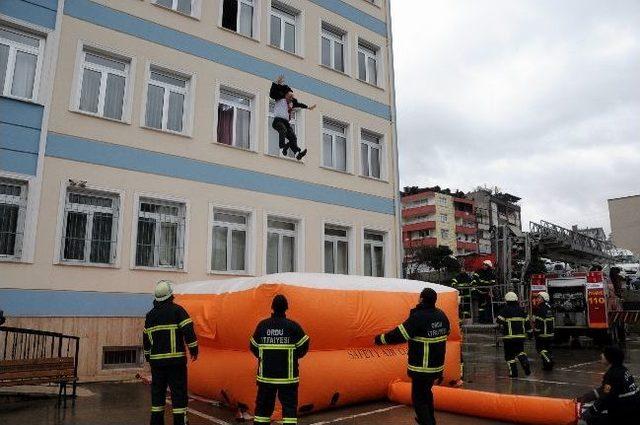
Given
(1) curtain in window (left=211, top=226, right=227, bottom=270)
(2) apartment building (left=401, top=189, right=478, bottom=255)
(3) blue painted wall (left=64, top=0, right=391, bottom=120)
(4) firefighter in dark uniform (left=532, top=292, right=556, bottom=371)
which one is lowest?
(4) firefighter in dark uniform (left=532, top=292, right=556, bottom=371)

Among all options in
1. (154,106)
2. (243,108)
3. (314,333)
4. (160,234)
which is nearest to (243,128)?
(243,108)

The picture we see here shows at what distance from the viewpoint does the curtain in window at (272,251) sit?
1420 centimetres

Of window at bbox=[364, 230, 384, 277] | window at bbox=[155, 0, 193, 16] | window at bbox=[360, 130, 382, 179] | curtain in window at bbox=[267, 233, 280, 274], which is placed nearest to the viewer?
window at bbox=[155, 0, 193, 16]

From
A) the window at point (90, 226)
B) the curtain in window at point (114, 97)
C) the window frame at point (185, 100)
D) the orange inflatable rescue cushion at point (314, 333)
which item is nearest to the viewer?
the orange inflatable rescue cushion at point (314, 333)

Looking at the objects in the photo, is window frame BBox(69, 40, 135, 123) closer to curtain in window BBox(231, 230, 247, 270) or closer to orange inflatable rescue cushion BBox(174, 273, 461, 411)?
curtain in window BBox(231, 230, 247, 270)

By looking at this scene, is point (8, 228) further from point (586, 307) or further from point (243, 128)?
point (586, 307)

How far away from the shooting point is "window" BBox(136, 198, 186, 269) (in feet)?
38.9

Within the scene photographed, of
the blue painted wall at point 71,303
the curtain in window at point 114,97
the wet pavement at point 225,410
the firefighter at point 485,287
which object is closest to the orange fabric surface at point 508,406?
the wet pavement at point 225,410

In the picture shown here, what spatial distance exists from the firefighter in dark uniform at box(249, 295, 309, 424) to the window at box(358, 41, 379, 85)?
45.2ft

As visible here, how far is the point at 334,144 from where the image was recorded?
16516 millimetres

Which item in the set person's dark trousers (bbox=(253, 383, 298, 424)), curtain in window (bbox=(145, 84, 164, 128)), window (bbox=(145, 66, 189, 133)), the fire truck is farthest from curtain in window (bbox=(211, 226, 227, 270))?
the fire truck

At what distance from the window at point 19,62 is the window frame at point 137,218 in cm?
309

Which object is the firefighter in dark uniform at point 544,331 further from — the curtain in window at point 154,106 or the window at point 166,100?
the curtain in window at point 154,106

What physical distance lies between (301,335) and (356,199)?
1085 centimetres
